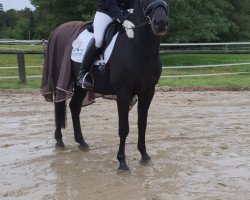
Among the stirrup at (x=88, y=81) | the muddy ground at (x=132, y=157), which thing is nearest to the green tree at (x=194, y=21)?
the muddy ground at (x=132, y=157)

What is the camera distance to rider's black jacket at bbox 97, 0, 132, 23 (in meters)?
5.07

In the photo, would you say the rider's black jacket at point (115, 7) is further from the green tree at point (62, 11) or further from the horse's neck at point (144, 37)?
the green tree at point (62, 11)

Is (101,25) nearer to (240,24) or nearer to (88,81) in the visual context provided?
(88,81)

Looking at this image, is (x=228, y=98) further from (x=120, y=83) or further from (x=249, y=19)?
(x=249, y=19)

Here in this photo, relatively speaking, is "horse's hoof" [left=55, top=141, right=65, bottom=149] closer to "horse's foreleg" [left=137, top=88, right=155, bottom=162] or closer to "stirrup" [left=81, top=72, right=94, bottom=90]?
"stirrup" [left=81, top=72, right=94, bottom=90]

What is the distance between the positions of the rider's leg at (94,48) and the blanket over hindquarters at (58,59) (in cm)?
44

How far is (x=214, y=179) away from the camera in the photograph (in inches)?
189

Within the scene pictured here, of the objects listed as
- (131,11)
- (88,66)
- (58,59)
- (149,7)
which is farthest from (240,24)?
(149,7)

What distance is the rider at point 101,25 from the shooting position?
5.06m

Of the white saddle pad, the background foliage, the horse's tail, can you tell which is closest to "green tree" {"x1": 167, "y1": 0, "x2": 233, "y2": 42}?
the background foliage

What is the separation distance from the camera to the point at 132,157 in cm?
579

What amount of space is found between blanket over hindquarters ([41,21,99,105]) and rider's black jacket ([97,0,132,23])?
0.86 metres

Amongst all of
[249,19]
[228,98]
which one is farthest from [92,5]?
[228,98]

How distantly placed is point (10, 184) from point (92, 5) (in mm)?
25313
